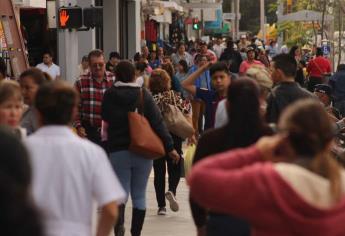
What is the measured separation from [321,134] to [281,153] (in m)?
0.24

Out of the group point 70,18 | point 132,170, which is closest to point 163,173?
point 132,170

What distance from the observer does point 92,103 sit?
11.1 m

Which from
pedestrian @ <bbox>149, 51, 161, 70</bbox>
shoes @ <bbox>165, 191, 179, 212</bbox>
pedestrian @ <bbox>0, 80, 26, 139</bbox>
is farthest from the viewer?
pedestrian @ <bbox>149, 51, 161, 70</bbox>

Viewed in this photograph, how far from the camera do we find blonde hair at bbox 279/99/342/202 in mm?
4363

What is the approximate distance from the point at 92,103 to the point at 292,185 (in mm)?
6933

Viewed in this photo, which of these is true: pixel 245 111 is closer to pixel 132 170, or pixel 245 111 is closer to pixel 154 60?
pixel 132 170

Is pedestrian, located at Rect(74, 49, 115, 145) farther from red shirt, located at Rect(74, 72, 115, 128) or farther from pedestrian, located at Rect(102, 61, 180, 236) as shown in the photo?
pedestrian, located at Rect(102, 61, 180, 236)

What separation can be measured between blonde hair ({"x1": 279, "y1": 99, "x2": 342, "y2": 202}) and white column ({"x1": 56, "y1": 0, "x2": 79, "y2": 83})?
53.7ft

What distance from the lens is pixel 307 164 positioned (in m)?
4.41

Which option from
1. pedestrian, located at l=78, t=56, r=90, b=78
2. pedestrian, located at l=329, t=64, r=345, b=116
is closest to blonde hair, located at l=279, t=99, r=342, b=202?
pedestrian, located at l=329, t=64, r=345, b=116

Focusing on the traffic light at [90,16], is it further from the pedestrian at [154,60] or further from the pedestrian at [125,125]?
the pedestrian at [125,125]

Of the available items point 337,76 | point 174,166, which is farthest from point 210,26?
point 174,166

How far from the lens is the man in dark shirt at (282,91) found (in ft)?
29.2

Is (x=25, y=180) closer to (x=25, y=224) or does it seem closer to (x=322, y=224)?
(x=25, y=224)
